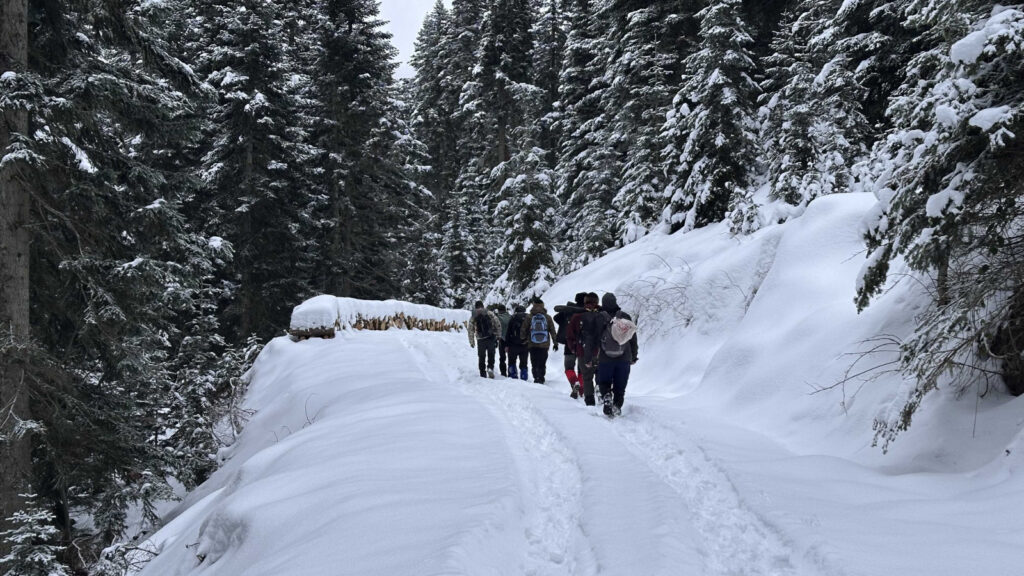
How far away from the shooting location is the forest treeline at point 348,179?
5.04 m

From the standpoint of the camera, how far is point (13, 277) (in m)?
8.40

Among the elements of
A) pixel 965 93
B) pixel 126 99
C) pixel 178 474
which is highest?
pixel 126 99

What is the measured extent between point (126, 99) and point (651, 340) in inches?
469

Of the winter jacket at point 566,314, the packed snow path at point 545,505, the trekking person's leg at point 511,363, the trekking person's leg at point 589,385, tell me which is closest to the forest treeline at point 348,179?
the packed snow path at point 545,505

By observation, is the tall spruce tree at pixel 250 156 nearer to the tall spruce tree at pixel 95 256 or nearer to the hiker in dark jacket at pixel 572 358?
the tall spruce tree at pixel 95 256

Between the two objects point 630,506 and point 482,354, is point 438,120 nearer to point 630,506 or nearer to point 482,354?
point 482,354

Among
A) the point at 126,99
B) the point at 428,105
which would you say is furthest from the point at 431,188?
the point at 126,99

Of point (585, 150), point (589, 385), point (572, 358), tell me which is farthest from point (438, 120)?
point (589, 385)

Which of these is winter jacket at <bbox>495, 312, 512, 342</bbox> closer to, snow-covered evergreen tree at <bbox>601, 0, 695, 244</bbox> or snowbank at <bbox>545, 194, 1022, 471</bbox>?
snowbank at <bbox>545, 194, 1022, 471</bbox>

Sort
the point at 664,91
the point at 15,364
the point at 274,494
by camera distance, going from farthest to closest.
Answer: the point at 664,91 → the point at 15,364 → the point at 274,494

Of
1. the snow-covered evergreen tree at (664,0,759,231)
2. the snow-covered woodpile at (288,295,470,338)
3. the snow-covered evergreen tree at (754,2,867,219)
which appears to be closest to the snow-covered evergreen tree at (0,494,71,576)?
the snow-covered woodpile at (288,295,470,338)

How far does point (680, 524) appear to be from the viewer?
458 centimetres

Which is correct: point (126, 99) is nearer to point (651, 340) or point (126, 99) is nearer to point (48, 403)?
point (48, 403)

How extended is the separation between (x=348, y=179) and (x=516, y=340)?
16797mm
